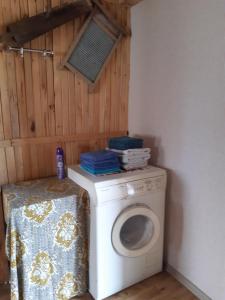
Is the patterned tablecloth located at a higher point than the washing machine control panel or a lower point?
lower

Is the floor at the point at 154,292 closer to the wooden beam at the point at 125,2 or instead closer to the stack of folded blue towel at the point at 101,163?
the stack of folded blue towel at the point at 101,163

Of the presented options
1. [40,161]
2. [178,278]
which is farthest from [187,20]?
[178,278]

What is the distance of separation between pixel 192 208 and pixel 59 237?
980 mm

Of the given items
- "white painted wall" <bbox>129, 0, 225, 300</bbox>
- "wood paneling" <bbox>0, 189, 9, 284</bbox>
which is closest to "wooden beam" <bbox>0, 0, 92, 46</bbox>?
"white painted wall" <bbox>129, 0, 225, 300</bbox>

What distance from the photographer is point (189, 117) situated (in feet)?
5.86

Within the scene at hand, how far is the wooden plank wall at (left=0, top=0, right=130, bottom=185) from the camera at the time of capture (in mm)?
1849

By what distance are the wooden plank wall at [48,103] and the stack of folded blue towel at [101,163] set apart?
387 mm

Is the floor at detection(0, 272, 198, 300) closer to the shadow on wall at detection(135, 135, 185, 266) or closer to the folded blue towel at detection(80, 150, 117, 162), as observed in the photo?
the shadow on wall at detection(135, 135, 185, 266)

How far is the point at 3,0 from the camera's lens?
174cm

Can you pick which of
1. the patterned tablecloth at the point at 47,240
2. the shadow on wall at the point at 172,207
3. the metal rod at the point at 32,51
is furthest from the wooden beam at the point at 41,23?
the shadow on wall at the point at 172,207

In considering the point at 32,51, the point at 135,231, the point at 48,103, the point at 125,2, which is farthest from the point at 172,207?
the point at 125,2

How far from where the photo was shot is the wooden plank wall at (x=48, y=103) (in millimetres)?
1849

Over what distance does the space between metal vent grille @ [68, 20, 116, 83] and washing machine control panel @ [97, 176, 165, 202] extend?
0.98 metres

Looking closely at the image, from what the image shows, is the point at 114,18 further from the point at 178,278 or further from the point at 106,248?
the point at 178,278
